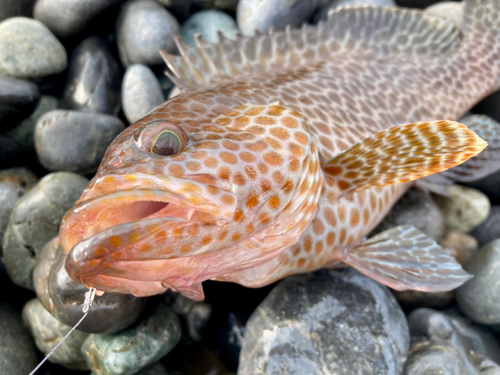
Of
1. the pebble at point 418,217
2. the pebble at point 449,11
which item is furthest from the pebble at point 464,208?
the pebble at point 449,11

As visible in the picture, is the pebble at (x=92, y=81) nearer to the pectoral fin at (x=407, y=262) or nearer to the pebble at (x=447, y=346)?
the pectoral fin at (x=407, y=262)

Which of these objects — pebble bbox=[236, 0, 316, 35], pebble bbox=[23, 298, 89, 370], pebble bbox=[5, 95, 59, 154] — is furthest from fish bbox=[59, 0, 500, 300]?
pebble bbox=[5, 95, 59, 154]

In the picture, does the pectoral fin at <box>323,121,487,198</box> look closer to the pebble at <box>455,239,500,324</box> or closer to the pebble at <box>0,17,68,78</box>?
the pebble at <box>455,239,500,324</box>

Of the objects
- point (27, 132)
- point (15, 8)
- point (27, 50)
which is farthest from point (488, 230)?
point (15, 8)

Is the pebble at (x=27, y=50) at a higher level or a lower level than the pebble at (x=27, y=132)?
higher

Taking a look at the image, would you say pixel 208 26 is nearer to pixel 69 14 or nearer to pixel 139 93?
pixel 139 93

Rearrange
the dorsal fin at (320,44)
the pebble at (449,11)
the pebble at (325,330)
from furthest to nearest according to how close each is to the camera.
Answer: the pebble at (449,11)
the dorsal fin at (320,44)
the pebble at (325,330)
